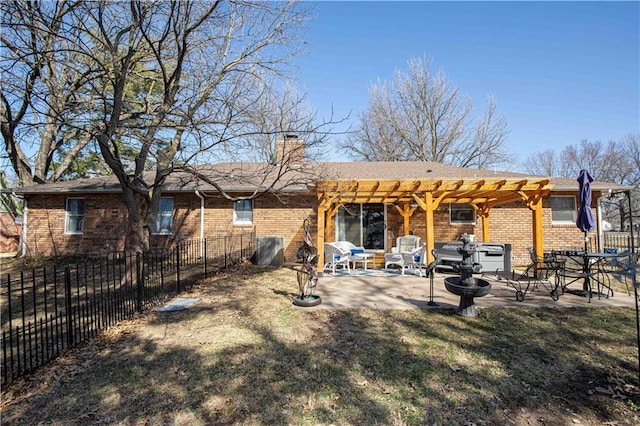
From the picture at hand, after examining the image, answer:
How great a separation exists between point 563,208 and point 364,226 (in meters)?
6.98

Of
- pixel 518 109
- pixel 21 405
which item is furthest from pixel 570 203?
pixel 21 405

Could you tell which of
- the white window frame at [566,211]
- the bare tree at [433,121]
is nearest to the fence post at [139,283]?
the white window frame at [566,211]

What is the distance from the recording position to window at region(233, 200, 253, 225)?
1221 centimetres

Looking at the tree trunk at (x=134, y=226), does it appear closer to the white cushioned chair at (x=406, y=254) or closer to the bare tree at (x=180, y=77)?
the bare tree at (x=180, y=77)

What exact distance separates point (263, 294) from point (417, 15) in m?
9.08

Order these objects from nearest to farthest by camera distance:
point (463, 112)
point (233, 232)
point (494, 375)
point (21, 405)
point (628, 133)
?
point (21, 405) < point (494, 375) < point (233, 232) < point (463, 112) < point (628, 133)

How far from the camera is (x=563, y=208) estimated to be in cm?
1137

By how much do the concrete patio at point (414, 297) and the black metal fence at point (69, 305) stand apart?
3258mm

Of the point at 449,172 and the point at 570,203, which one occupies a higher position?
the point at 449,172

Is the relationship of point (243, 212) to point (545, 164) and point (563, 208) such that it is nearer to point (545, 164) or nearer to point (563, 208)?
point (563, 208)

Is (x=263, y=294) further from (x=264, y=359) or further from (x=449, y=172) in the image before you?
(x=449, y=172)

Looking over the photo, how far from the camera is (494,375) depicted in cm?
350

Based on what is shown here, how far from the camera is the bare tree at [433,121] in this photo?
23906 millimetres

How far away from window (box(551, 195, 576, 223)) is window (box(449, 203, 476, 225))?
8.71ft
